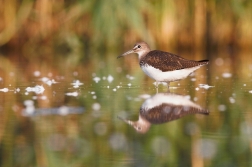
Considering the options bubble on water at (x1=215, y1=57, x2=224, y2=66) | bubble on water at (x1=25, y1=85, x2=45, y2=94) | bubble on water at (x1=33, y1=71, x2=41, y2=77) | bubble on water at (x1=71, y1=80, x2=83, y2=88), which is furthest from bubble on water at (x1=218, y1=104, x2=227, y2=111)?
bubble on water at (x1=215, y1=57, x2=224, y2=66)

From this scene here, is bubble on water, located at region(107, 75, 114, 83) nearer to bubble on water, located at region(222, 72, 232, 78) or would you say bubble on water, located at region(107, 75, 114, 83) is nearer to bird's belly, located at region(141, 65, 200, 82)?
bird's belly, located at region(141, 65, 200, 82)

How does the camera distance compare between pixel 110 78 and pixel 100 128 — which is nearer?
pixel 100 128

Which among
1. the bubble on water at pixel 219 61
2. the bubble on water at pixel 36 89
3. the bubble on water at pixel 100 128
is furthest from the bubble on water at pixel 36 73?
the bubble on water at pixel 100 128

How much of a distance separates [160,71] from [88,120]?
86.0 inches

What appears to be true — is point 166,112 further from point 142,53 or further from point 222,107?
point 142,53

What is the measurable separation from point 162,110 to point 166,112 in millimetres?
106

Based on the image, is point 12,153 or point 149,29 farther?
point 149,29

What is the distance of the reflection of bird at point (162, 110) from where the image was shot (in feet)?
16.6

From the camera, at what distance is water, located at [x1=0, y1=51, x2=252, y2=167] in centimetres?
385

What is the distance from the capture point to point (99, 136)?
4.52 metres

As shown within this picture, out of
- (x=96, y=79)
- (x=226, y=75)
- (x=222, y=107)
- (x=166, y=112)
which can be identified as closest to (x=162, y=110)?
(x=166, y=112)

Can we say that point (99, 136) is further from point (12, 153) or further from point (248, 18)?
point (248, 18)

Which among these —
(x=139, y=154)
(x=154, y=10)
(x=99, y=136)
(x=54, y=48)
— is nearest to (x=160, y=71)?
(x=99, y=136)

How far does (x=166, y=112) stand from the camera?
552 cm
